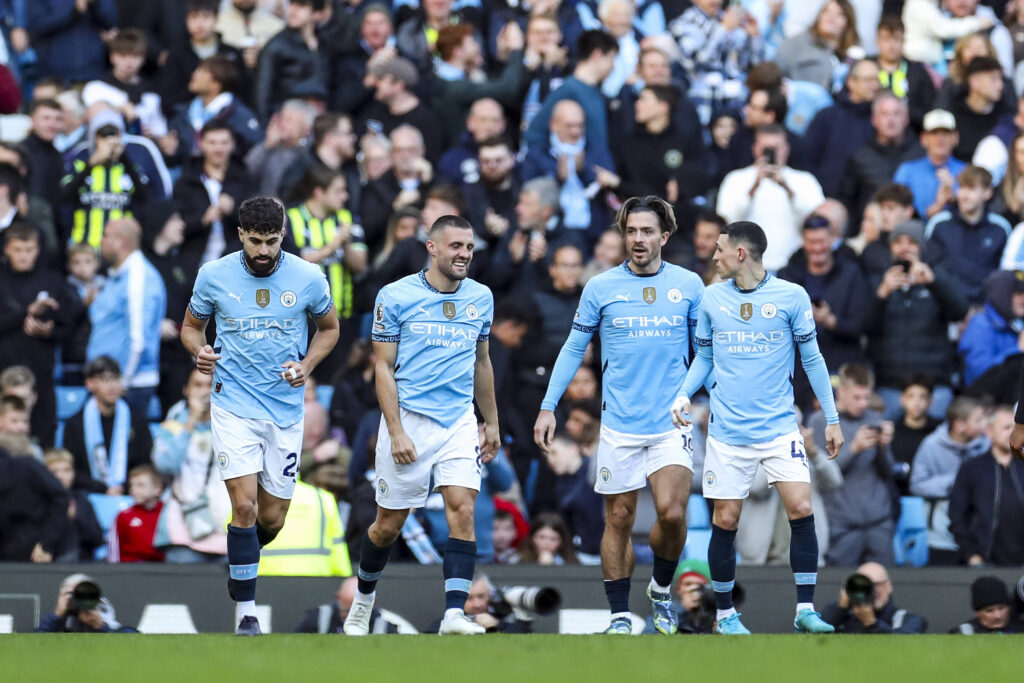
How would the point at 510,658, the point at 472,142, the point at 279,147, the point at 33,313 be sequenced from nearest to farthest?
the point at 510,658 → the point at 33,313 → the point at 279,147 → the point at 472,142

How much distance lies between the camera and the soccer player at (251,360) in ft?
33.1

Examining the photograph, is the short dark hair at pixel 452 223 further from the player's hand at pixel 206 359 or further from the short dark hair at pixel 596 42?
the short dark hair at pixel 596 42

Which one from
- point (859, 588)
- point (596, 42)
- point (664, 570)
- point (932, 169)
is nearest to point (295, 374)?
point (664, 570)

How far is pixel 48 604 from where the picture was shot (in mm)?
12586

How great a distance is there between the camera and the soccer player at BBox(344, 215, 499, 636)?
10.1 m

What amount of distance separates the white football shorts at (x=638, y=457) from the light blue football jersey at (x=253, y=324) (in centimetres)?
196

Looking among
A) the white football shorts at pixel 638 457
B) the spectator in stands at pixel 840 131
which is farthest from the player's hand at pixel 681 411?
the spectator in stands at pixel 840 131

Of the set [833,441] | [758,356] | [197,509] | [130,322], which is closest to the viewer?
[833,441]

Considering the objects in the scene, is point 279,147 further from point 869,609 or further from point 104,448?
point 869,609

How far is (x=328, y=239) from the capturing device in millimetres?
14734

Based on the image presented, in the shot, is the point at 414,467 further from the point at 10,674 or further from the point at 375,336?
the point at 10,674

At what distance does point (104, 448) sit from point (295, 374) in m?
4.64

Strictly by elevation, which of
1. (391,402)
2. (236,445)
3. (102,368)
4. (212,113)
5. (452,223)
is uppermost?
(212,113)

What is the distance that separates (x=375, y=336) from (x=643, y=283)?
5.40 ft
